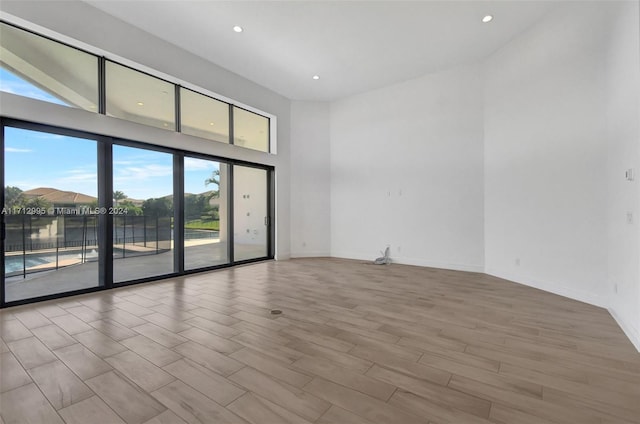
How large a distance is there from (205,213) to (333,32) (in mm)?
3982

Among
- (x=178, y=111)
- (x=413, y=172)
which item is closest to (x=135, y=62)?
(x=178, y=111)

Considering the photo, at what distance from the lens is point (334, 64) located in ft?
17.9

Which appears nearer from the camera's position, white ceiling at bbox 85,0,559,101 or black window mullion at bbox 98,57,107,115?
white ceiling at bbox 85,0,559,101

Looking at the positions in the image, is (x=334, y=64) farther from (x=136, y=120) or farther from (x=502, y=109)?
(x=136, y=120)

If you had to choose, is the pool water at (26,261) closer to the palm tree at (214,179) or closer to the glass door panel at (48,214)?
the glass door panel at (48,214)

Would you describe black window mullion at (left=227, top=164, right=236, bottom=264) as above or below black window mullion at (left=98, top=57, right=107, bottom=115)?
below

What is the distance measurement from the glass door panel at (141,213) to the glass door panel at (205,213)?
304 millimetres

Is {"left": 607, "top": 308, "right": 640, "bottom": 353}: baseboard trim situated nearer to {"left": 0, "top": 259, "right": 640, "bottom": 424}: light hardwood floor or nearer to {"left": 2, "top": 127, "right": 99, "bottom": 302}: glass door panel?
{"left": 0, "top": 259, "right": 640, "bottom": 424}: light hardwood floor

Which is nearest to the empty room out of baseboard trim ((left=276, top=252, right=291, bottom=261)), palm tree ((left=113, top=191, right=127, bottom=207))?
palm tree ((left=113, top=191, right=127, bottom=207))

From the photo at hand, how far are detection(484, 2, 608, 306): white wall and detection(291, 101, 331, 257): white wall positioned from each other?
3684 millimetres

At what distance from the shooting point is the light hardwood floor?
1608 millimetres

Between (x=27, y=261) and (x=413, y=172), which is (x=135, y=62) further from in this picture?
(x=413, y=172)

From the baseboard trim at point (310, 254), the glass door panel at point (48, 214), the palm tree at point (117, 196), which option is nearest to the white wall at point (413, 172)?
the baseboard trim at point (310, 254)

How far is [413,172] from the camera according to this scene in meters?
6.08
